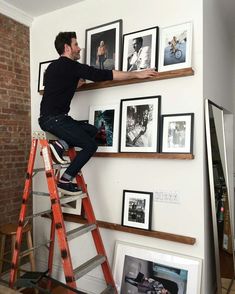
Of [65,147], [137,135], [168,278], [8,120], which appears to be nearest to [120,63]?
[137,135]

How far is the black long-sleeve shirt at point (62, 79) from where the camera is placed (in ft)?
7.16

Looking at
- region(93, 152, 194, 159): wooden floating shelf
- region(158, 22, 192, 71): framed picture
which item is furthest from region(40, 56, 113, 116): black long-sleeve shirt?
region(93, 152, 194, 159): wooden floating shelf

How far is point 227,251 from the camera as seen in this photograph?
2.58 m

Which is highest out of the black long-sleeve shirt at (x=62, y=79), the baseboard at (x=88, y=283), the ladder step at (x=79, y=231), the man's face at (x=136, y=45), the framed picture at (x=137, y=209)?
the man's face at (x=136, y=45)

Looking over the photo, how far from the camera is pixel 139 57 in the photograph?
2.46 m

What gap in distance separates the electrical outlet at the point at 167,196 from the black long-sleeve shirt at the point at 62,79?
1.07 m

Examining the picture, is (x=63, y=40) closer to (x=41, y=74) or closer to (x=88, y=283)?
(x=41, y=74)

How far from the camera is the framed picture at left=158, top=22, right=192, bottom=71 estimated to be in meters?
2.23

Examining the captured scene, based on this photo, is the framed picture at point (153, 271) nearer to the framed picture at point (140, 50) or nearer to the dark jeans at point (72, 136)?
the dark jeans at point (72, 136)

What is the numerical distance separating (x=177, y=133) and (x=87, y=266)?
1280 mm

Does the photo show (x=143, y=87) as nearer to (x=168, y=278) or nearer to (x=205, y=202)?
(x=205, y=202)

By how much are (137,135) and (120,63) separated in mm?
707

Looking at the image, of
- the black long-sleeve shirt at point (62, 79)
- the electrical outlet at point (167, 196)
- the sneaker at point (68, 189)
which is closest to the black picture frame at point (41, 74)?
the black long-sleeve shirt at point (62, 79)

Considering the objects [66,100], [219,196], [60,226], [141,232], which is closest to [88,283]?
[141,232]
